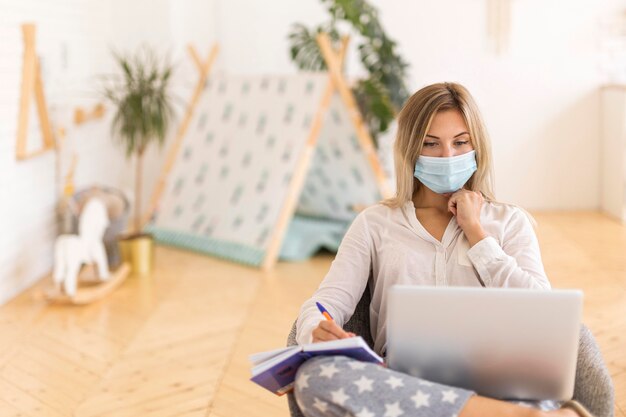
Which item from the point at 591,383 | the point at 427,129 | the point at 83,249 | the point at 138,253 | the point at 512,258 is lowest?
the point at 138,253

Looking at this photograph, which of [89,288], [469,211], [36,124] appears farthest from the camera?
[36,124]

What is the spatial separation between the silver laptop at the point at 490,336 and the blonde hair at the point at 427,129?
0.50 meters

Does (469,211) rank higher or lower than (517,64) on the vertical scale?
lower

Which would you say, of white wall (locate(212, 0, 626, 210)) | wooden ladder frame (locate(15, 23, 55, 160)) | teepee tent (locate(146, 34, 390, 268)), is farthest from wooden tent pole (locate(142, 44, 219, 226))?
wooden ladder frame (locate(15, 23, 55, 160))

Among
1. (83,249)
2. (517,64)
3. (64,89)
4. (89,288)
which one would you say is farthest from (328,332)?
(517,64)

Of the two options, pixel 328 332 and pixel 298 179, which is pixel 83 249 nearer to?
pixel 298 179

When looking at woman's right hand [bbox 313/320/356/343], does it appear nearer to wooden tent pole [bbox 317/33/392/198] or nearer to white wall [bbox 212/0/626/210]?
wooden tent pole [bbox 317/33/392/198]

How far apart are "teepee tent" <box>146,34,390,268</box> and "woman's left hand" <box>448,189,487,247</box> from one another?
8.18 feet

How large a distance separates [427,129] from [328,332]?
0.53 m

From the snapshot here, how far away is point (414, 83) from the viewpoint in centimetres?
576

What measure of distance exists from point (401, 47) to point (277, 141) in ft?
4.91

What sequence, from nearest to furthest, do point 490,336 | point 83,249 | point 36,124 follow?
1. point 490,336
2. point 83,249
3. point 36,124

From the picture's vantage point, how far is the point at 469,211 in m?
1.94

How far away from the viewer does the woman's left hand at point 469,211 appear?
1915mm
